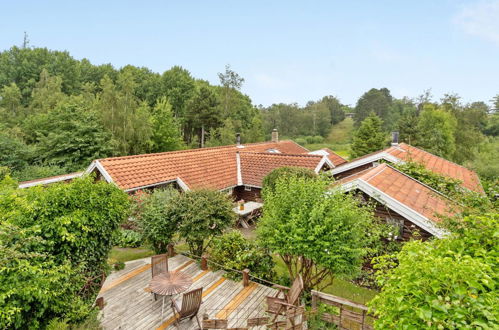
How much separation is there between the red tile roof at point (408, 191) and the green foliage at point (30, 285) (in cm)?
928

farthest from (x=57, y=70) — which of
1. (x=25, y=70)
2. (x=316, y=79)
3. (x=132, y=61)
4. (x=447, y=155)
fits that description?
(x=447, y=155)

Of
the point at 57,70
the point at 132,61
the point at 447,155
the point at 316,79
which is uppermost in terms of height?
the point at 132,61

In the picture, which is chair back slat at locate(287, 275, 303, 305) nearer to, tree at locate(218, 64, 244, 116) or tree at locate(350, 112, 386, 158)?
tree at locate(350, 112, 386, 158)

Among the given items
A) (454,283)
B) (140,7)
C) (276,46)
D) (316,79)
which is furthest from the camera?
(316,79)

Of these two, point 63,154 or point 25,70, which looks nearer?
point 63,154

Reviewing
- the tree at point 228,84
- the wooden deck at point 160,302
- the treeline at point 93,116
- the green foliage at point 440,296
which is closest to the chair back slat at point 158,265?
the wooden deck at point 160,302

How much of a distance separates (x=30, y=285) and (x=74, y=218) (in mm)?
1668

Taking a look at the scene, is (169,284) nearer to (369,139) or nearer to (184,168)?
(184,168)

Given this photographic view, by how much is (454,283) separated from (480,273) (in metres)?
0.28

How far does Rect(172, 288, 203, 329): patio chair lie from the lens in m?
6.22

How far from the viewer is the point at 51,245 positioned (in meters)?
5.47

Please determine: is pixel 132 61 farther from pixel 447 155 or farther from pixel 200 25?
pixel 447 155

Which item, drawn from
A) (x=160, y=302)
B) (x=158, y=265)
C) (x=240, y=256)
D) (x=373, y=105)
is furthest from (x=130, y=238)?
(x=373, y=105)

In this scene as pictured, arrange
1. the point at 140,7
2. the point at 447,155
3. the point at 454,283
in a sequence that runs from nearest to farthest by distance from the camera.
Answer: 1. the point at 454,283
2. the point at 140,7
3. the point at 447,155
